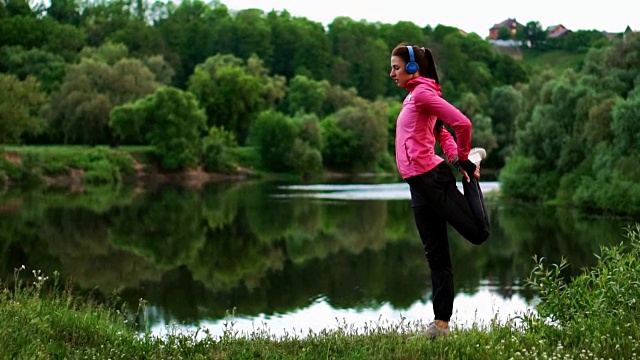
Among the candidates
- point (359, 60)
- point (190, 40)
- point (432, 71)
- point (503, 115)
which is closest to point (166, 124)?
point (503, 115)

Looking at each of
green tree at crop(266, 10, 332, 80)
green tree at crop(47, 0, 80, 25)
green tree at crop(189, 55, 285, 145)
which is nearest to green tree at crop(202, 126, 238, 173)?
green tree at crop(189, 55, 285, 145)

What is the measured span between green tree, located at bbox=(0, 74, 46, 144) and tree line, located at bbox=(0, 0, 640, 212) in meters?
0.12

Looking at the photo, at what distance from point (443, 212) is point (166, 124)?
72.7m

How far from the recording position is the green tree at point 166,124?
2963 inches

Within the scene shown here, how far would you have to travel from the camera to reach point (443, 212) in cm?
672

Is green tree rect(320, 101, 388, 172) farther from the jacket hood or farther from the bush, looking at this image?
the jacket hood

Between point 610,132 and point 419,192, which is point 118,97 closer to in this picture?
point 610,132

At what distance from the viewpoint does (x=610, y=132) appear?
4059 centimetres

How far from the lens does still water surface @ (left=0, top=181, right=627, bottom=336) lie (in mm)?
17344

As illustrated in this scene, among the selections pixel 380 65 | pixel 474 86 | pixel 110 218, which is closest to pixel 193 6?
pixel 380 65

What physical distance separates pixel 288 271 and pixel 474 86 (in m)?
117

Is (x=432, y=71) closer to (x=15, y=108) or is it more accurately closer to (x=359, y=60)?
(x=15, y=108)

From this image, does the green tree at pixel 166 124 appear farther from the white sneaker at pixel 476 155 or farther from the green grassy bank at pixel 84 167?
the white sneaker at pixel 476 155

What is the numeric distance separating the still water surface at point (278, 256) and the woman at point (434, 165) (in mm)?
1961
